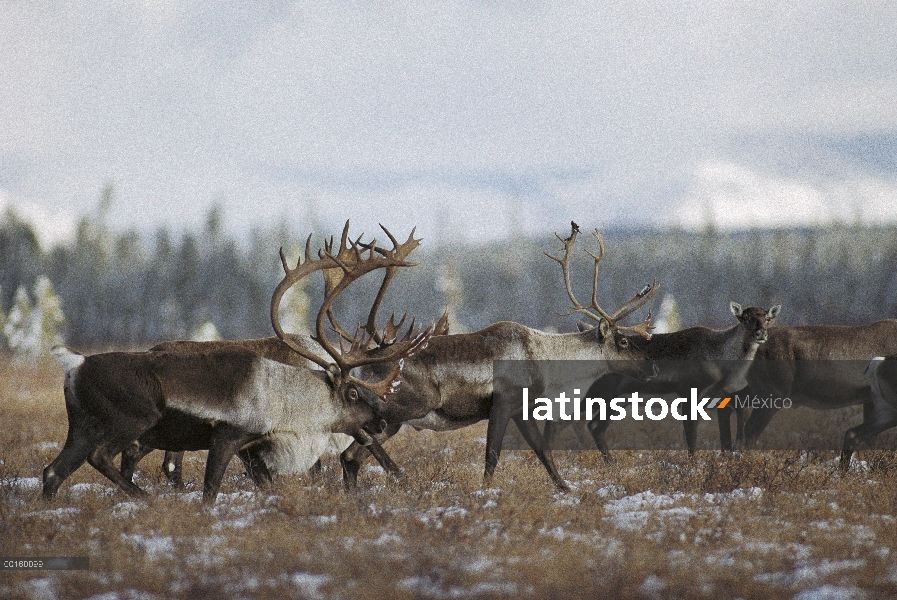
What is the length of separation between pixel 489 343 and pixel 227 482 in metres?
3.31

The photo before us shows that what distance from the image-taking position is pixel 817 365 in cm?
1116

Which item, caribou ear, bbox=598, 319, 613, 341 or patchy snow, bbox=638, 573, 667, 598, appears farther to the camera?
caribou ear, bbox=598, 319, 613, 341

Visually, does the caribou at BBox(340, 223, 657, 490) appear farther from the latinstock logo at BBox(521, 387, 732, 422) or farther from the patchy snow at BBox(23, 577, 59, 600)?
the patchy snow at BBox(23, 577, 59, 600)

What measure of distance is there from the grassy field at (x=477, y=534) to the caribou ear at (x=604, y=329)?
5.55 ft

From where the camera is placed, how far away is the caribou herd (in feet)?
24.2

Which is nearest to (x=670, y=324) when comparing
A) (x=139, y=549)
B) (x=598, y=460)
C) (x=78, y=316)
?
(x=598, y=460)

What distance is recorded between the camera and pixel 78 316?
255 ft

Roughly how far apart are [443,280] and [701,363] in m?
65.5

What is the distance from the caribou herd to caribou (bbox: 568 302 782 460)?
21 millimetres

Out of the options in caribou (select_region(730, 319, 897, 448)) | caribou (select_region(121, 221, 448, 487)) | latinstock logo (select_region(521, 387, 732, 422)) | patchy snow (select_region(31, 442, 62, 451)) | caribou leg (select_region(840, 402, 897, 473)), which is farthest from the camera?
patchy snow (select_region(31, 442, 62, 451))

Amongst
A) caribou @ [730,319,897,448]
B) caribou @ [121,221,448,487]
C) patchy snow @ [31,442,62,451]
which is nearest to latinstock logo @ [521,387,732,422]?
caribou @ [730,319,897,448]

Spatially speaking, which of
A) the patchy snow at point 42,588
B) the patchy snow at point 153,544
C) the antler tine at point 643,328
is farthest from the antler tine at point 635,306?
the patchy snow at point 42,588

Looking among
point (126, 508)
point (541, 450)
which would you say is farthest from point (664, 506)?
point (126, 508)

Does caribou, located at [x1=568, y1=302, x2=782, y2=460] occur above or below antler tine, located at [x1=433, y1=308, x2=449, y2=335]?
below
